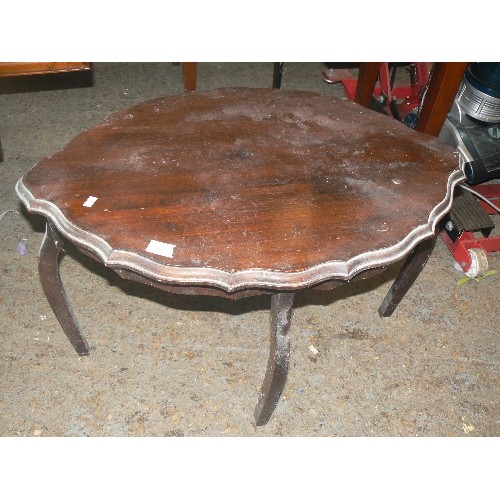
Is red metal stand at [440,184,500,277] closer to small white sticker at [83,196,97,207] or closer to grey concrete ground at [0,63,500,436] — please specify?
grey concrete ground at [0,63,500,436]

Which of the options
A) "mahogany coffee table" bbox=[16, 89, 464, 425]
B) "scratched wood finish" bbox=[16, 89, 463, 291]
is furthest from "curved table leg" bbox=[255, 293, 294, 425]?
"scratched wood finish" bbox=[16, 89, 463, 291]

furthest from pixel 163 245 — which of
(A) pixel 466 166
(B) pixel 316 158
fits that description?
(A) pixel 466 166

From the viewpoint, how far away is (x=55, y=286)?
161cm

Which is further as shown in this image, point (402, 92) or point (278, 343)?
point (402, 92)

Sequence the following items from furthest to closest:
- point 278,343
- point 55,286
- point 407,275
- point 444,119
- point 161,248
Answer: point 444,119 → point 407,275 → point 55,286 → point 278,343 → point 161,248

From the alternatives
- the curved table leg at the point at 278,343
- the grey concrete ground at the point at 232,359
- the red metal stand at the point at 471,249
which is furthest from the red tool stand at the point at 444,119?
the curved table leg at the point at 278,343

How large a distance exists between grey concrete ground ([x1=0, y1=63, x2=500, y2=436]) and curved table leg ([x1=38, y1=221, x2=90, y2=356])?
10cm

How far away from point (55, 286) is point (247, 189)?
672 mm

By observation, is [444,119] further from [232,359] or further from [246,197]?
[232,359]

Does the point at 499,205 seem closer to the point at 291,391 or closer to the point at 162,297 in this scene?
the point at 291,391

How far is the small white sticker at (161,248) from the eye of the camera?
1.27 m

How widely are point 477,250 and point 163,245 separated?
145 cm

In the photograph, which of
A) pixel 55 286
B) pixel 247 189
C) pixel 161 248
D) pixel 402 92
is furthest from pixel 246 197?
pixel 402 92

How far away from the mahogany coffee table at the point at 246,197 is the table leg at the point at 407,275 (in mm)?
11
